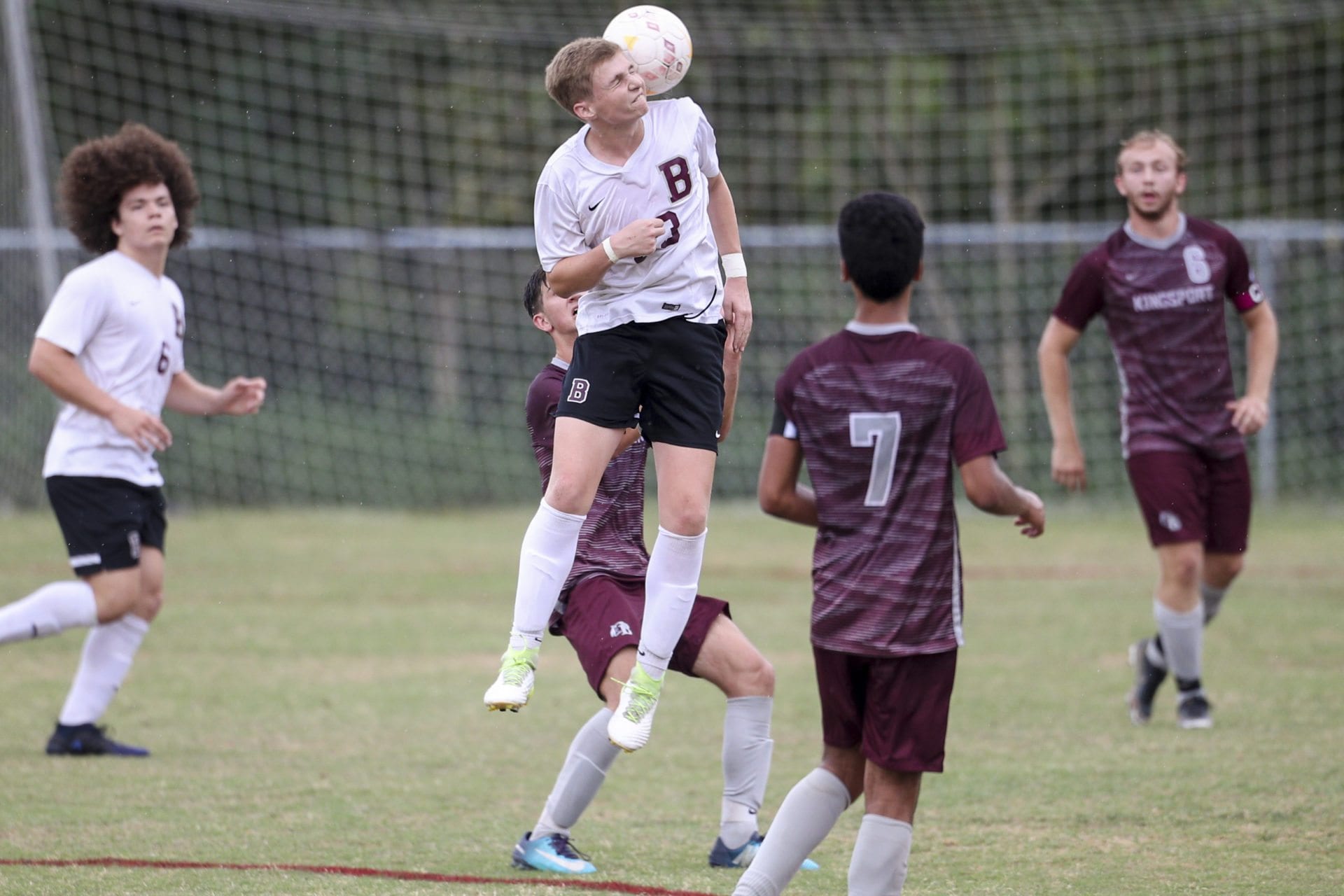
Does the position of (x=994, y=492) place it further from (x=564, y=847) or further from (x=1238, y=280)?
(x=1238, y=280)

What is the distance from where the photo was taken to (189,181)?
7309 millimetres

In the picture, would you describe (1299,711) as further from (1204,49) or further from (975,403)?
(1204,49)

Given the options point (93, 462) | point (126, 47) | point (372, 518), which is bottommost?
point (372, 518)

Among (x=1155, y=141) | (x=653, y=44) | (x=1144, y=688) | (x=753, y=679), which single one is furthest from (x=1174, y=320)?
(x=653, y=44)

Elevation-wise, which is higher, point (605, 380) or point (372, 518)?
point (605, 380)

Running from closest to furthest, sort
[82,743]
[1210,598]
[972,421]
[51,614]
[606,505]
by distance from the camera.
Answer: [972,421] < [606,505] < [51,614] < [82,743] < [1210,598]

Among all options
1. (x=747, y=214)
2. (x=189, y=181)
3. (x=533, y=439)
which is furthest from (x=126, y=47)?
(x=533, y=439)

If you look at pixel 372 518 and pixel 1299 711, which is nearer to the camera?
pixel 1299 711

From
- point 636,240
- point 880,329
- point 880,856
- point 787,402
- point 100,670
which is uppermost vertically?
point 636,240

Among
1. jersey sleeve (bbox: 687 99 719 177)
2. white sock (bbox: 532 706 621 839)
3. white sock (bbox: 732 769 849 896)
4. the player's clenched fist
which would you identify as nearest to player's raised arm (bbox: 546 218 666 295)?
the player's clenched fist

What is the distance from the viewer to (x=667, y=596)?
4.68 meters

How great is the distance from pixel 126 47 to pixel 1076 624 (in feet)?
34.9

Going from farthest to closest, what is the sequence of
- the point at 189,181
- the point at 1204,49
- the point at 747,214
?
the point at 747,214, the point at 1204,49, the point at 189,181

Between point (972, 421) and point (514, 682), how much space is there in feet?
4.91
